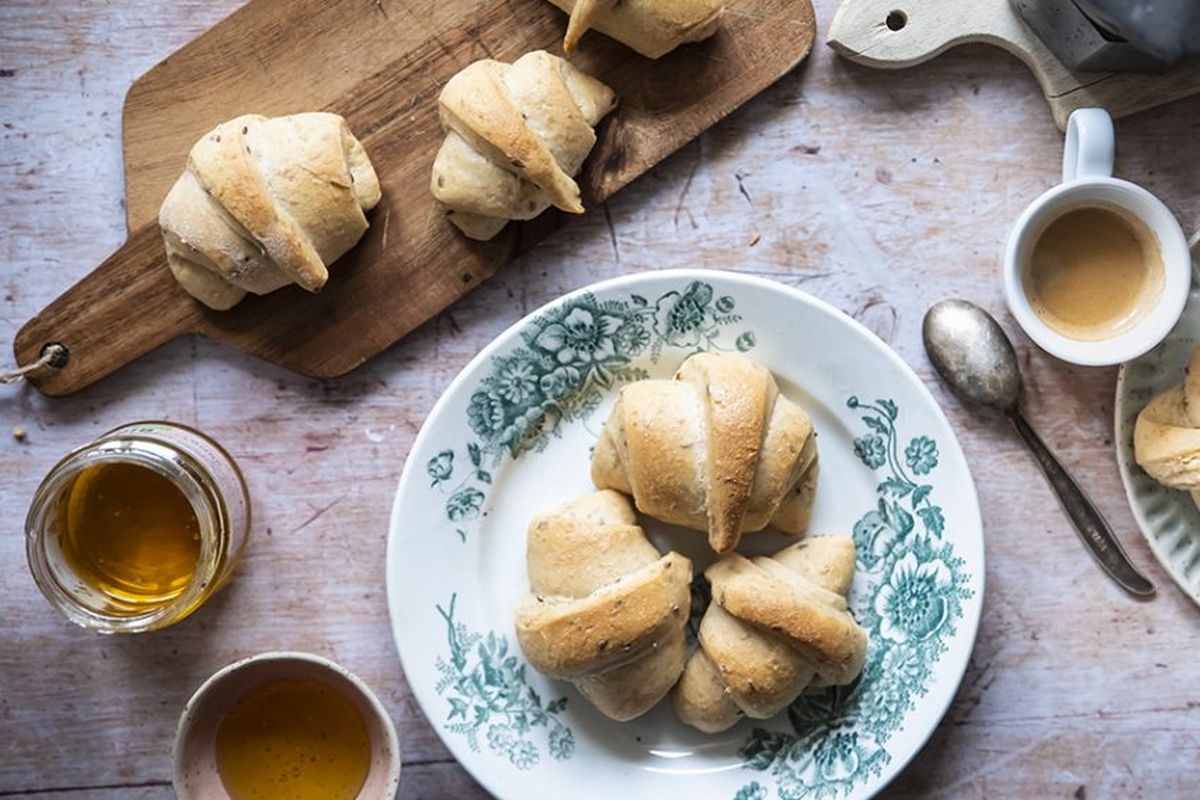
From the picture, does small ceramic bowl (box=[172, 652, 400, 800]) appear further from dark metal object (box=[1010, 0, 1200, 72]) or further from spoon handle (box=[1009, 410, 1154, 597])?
dark metal object (box=[1010, 0, 1200, 72])

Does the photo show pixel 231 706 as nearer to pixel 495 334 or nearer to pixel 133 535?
pixel 133 535

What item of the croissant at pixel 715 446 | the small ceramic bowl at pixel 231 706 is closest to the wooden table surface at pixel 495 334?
the small ceramic bowl at pixel 231 706

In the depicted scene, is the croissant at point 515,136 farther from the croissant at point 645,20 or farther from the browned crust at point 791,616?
the browned crust at point 791,616

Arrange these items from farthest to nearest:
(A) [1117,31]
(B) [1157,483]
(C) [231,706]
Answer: (B) [1157,483] < (C) [231,706] < (A) [1117,31]

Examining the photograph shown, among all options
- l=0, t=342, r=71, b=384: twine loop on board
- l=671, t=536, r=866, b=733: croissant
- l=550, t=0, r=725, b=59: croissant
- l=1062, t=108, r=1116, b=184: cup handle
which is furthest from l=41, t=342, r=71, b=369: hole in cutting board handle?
l=1062, t=108, r=1116, b=184: cup handle

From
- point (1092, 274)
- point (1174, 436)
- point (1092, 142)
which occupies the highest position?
point (1092, 142)

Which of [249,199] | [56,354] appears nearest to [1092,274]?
[249,199]
